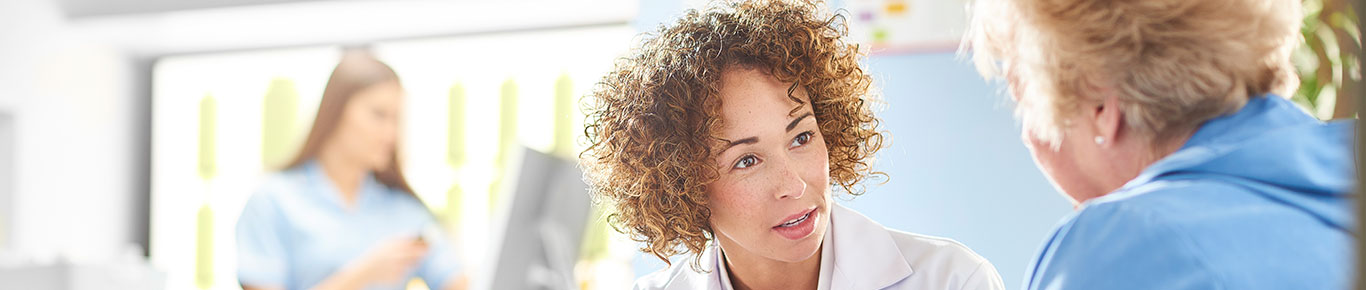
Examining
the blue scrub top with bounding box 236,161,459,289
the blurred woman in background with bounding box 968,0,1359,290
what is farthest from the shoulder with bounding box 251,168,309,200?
the blurred woman in background with bounding box 968,0,1359,290

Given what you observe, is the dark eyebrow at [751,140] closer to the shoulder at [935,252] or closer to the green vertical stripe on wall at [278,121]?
the shoulder at [935,252]

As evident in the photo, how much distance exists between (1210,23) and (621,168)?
731mm

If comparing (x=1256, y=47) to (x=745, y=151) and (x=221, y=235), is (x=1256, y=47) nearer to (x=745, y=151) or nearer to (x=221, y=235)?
(x=745, y=151)

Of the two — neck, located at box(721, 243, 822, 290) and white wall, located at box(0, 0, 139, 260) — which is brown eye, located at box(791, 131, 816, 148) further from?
white wall, located at box(0, 0, 139, 260)

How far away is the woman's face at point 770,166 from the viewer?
1.28 m

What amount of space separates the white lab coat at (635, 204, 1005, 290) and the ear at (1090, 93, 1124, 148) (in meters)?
0.40

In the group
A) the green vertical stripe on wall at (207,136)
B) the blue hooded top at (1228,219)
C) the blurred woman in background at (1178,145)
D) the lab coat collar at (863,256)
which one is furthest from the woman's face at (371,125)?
the blue hooded top at (1228,219)

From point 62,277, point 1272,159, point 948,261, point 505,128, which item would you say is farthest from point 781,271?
point 505,128

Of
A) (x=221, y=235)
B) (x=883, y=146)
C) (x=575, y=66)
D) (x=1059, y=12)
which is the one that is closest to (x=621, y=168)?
(x=883, y=146)

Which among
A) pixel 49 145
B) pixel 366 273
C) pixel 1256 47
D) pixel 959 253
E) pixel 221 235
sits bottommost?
pixel 221 235

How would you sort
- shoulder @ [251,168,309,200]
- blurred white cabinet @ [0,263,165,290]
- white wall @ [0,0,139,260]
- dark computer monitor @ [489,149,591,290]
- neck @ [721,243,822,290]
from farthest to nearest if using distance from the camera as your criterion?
white wall @ [0,0,139,260], shoulder @ [251,168,309,200], blurred white cabinet @ [0,263,165,290], dark computer monitor @ [489,149,591,290], neck @ [721,243,822,290]

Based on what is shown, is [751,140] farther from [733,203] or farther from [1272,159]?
[1272,159]

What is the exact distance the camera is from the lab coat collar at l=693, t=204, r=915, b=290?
1.36m

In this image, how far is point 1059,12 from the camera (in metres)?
0.94
